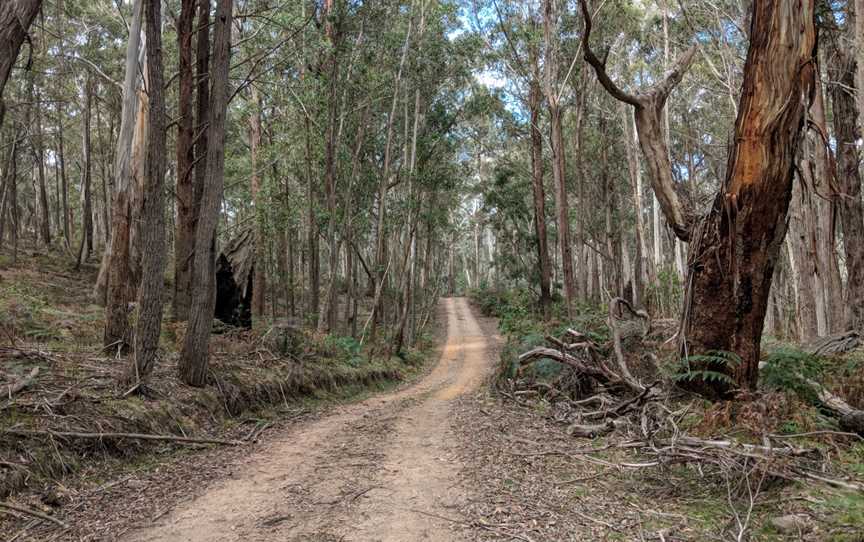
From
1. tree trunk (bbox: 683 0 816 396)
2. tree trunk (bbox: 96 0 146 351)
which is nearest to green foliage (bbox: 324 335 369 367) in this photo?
tree trunk (bbox: 96 0 146 351)

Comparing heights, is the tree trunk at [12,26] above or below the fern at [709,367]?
above

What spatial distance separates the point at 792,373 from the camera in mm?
6328

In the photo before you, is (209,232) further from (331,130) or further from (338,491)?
(331,130)

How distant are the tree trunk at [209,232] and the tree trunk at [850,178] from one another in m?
11.2

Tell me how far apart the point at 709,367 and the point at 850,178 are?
8118 mm

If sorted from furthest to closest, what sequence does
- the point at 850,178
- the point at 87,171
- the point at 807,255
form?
1. the point at 87,171
2. the point at 807,255
3. the point at 850,178

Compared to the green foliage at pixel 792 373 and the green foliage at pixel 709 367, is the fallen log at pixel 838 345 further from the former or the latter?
the green foliage at pixel 709 367

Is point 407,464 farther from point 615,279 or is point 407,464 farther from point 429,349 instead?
point 615,279

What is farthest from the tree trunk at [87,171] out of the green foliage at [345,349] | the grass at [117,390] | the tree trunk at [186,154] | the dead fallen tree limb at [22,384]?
the dead fallen tree limb at [22,384]

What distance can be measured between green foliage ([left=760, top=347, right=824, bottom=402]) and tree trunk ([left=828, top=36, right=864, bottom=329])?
16.0 ft

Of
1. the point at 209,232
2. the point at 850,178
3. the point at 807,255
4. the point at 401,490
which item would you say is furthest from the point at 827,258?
the point at 209,232

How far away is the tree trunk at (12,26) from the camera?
5.34m

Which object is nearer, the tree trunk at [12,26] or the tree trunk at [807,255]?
the tree trunk at [12,26]

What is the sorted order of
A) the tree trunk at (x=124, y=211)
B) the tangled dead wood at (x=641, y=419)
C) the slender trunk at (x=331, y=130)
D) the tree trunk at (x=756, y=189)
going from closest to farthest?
the tangled dead wood at (x=641, y=419) → the tree trunk at (x=756, y=189) → the tree trunk at (x=124, y=211) → the slender trunk at (x=331, y=130)
